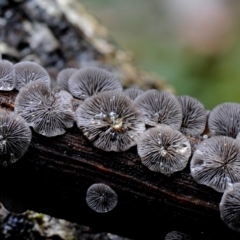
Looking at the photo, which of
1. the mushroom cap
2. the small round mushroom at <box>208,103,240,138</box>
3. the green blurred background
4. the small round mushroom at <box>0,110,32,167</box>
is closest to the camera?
the small round mushroom at <box>0,110,32,167</box>

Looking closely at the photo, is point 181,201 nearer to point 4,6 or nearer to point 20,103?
point 20,103

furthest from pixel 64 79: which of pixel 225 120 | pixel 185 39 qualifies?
pixel 185 39

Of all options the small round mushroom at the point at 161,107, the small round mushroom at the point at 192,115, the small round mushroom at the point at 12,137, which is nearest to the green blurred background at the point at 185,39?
the small round mushroom at the point at 192,115

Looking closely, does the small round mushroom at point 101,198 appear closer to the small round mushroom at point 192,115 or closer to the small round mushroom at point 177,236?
the small round mushroom at point 177,236

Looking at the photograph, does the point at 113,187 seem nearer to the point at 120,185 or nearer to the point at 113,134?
the point at 120,185

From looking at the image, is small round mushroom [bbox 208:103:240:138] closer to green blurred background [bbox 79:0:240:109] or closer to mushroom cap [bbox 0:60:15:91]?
mushroom cap [bbox 0:60:15:91]

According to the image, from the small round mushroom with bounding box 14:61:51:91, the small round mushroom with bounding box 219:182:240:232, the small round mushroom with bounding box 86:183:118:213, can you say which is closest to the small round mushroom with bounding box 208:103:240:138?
the small round mushroom with bounding box 219:182:240:232

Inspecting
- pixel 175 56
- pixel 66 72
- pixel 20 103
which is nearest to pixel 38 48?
pixel 66 72
